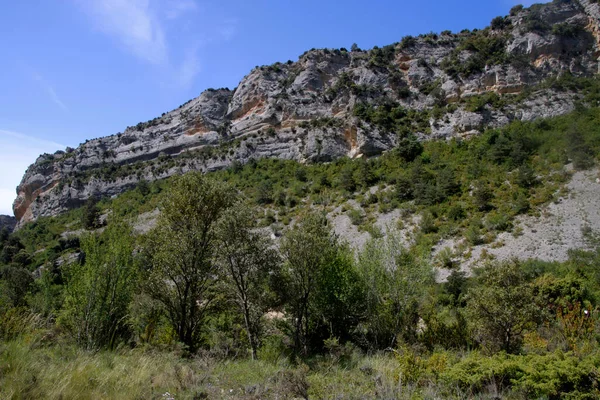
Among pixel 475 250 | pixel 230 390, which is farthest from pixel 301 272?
pixel 475 250

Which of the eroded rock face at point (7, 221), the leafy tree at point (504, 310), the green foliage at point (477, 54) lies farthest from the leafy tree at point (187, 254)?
the eroded rock face at point (7, 221)

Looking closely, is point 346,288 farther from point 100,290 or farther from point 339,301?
point 100,290

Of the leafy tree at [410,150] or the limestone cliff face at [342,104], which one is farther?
the limestone cliff face at [342,104]

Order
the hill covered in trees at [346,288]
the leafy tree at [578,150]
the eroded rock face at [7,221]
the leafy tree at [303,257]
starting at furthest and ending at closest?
1. the eroded rock face at [7,221]
2. the leafy tree at [578,150]
3. the leafy tree at [303,257]
4. the hill covered in trees at [346,288]

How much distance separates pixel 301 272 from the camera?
1152 cm

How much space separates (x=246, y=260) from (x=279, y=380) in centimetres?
515

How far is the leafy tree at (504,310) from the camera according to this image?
10.0 metres

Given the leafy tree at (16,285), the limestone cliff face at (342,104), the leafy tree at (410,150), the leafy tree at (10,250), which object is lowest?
the leafy tree at (16,285)

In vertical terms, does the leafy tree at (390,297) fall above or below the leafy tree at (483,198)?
below

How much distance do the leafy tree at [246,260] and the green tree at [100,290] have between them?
3103 millimetres

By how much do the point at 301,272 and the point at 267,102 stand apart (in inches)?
2033

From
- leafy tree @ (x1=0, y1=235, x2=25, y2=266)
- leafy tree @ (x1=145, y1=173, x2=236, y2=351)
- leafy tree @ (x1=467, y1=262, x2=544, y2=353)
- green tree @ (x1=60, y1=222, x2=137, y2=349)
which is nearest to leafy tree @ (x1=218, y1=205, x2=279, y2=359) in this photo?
leafy tree @ (x1=145, y1=173, x2=236, y2=351)

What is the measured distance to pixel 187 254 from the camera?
11.4m

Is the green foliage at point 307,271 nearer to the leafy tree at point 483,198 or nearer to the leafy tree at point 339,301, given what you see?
the leafy tree at point 339,301
